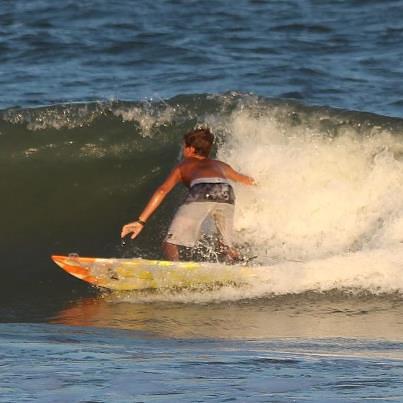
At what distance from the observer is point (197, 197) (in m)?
9.92

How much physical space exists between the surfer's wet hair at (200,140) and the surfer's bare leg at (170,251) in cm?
76

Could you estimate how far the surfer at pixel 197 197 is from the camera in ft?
32.4

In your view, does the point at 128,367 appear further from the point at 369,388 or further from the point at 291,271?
the point at 291,271

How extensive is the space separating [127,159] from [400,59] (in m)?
6.30

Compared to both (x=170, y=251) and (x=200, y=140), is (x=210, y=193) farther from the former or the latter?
(x=170, y=251)

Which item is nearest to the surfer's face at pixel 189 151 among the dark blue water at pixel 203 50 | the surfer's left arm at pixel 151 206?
the surfer's left arm at pixel 151 206

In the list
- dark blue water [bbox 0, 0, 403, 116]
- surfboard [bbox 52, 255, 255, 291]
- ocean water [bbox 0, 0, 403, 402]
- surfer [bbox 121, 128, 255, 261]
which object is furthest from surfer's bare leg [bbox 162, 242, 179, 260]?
dark blue water [bbox 0, 0, 403, 116]

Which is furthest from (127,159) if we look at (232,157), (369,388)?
(369,388)

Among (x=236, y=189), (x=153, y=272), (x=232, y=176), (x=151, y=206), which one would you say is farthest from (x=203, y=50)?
(x=153, y=272)

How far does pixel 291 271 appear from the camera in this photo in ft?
32.3

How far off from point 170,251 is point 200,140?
2.96ft

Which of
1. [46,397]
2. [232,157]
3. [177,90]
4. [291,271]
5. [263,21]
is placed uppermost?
[263,21]

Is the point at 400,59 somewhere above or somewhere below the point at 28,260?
above

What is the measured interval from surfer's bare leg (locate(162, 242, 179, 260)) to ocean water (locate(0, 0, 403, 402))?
1.19ft
